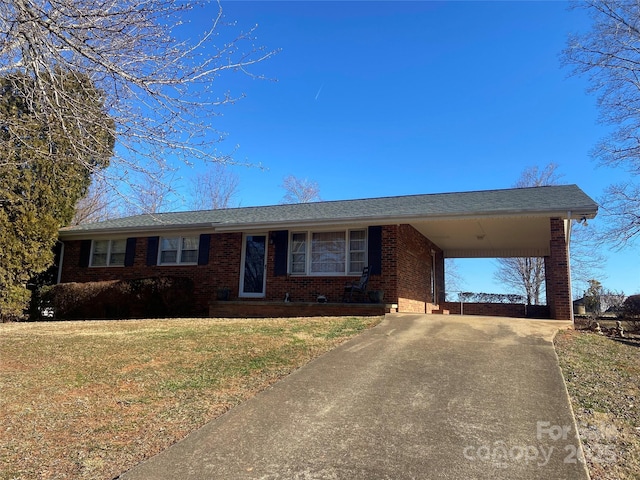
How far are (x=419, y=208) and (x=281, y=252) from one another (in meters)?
4.00

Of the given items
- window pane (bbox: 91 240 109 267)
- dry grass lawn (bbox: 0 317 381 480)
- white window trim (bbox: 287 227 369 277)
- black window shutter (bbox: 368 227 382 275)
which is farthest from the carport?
window pane (bbox: 91 240 109 267)

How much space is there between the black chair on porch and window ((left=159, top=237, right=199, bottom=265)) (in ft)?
16.8

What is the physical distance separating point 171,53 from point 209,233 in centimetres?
898

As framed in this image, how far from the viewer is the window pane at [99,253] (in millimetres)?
15414

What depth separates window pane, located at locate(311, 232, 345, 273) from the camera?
1228cm

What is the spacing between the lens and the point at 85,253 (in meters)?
15.5

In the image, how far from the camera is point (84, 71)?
5.41 m

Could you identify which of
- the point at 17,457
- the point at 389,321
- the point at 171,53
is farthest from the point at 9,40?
the point at 389,321

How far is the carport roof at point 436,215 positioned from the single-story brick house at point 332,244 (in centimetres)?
3

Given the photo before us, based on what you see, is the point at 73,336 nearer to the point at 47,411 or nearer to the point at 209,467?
the point at 47,411

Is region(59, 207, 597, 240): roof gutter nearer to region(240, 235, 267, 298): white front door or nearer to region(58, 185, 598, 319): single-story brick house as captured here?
region(58, 185, 598, 319): single-story brick house

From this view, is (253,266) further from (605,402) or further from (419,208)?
(605,402)

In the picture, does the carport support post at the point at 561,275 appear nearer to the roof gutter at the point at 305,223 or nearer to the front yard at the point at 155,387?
the roof gutter at the point at 305,223

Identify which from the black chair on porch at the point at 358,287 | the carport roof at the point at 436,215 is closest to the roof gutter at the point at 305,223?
the carport roof at the point at 436,215
